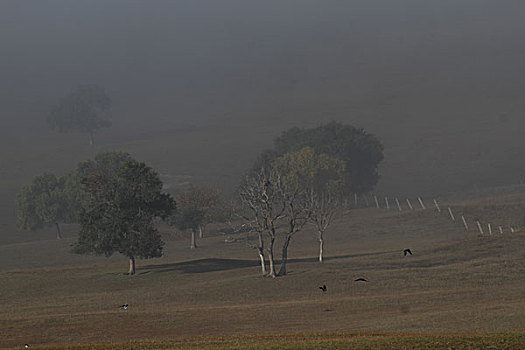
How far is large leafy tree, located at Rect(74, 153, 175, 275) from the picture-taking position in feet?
270

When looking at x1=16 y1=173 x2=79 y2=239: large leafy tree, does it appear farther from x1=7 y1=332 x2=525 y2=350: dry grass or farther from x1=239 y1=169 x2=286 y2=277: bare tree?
x1=7 y1=332 x2=525 y2=350: dry grass

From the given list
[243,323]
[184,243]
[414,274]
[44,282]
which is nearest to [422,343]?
[243,323]

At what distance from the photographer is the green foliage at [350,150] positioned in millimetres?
162625

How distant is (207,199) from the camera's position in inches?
4766

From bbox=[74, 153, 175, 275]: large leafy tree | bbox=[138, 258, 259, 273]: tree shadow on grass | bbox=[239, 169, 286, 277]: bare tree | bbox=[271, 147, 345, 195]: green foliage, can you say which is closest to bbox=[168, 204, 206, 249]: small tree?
bbox=[239, 169, 286, 277]: bare tree

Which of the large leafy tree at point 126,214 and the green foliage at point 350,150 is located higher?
the green foliage at point 350,150

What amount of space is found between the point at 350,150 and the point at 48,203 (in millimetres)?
66632

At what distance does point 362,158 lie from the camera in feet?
543

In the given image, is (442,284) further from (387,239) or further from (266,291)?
(387,239)

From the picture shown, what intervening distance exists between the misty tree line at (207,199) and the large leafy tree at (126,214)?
114 millimetres

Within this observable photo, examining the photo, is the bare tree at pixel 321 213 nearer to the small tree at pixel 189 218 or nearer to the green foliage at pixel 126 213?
the green foliage at pixel 126 213

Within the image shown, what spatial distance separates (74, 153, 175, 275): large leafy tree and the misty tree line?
0.37 feet

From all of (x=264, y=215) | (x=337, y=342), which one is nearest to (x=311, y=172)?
(x=264, y=215)

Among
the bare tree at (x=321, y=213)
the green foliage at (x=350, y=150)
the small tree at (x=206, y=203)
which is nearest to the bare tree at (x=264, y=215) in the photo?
the bare tree at (x=321, y=213)
